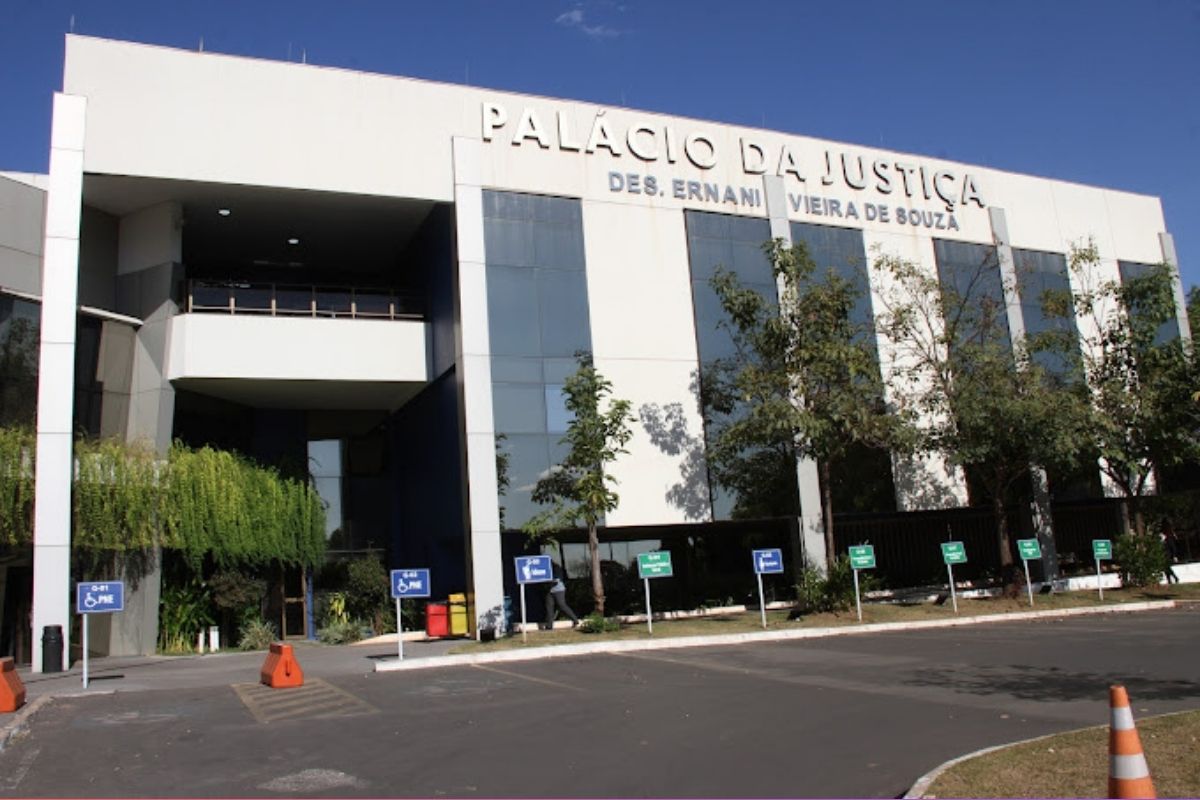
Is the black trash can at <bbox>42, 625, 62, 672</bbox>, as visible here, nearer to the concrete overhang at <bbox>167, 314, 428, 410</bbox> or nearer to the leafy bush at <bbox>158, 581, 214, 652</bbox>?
the leafy bush at <bbox>158, 581, 214, 652</bbox>

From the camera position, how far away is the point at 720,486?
26562mm

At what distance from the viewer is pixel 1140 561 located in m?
28.8

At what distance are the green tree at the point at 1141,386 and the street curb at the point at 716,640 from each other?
4.89 meters

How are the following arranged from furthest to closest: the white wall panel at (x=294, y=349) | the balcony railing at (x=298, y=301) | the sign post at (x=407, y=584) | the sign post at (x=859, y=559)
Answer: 1. the balcony railing at (x=298, y=301)
2. the white wall panel at (x=294, y=349)
3. the sign post at (x=859, y=559)
4. the sign post at (x=407, y=584)

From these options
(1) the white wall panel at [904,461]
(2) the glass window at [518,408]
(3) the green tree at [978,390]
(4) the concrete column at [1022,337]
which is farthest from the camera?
(4) the concrete column at [1022,337]

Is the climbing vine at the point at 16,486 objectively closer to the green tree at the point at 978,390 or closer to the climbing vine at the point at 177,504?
the climbing vine at the point at 177,504

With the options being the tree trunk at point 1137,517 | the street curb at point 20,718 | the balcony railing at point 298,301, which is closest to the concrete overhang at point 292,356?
the balcony railing at point 298,301

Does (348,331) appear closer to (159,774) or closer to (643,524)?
(643,524)

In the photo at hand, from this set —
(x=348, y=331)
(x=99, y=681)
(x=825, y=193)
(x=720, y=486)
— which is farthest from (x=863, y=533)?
(x=99, y=681)

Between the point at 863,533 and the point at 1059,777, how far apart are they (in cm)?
2410

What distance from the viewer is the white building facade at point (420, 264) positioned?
23375mm

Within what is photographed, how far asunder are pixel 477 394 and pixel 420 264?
21.5 feet

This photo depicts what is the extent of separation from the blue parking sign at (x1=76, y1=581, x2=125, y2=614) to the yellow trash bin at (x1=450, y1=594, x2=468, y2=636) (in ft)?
28.6

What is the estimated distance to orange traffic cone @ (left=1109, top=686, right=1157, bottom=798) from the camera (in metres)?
5.31
